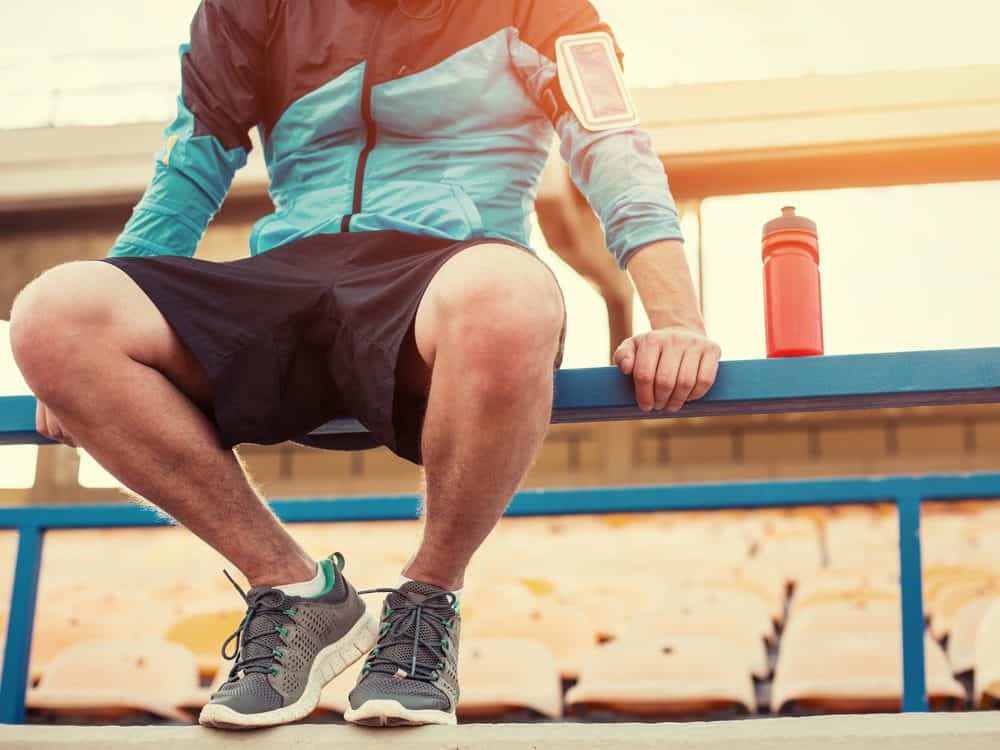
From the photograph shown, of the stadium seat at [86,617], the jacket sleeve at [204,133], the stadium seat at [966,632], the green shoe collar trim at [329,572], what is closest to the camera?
the green shoe collar trim at [329,572]

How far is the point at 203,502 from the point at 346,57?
1.74 feet

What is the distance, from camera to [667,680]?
2219mm

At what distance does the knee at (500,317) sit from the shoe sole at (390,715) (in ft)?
0.98

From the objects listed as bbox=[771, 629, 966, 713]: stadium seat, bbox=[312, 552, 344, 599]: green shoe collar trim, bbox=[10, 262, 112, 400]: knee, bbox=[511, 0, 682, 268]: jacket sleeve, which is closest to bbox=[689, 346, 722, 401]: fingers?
bbox=[511, 0, 682, 268]: jacket sleeve

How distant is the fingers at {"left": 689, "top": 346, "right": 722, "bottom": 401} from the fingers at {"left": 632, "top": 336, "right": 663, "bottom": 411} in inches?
1.6

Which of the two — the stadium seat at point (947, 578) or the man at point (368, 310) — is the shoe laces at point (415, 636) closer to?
the man at point (368, 310)

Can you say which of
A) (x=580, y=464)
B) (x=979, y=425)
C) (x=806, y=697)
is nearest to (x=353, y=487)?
(x=580, y=464)

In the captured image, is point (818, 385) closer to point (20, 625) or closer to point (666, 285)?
point (666, 285)

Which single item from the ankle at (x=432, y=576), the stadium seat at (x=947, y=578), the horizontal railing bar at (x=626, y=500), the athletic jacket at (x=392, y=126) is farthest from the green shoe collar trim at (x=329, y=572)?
the stadium seat at (x=947, y=578)

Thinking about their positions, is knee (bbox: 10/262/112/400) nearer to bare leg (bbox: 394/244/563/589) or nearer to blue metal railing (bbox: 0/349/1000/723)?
blue metal railing (bbox: 0/349/1000/723)

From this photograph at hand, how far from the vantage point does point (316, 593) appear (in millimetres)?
1029

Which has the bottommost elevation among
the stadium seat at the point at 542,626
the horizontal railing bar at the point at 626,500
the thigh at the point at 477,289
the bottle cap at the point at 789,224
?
the stadium seat at the point at 542,626

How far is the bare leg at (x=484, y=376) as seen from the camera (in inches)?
33.9

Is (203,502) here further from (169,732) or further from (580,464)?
(580,464)
